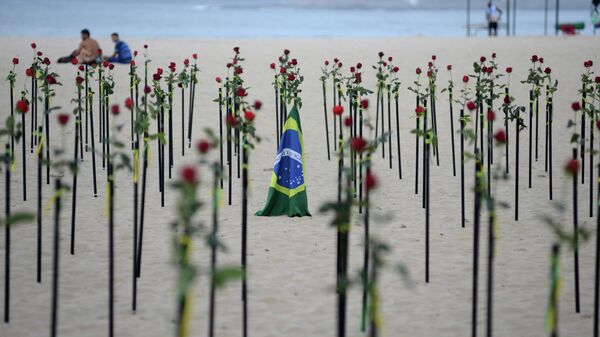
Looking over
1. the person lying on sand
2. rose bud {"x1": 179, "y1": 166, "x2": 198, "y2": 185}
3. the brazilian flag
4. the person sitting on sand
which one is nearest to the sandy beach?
the brazilian flag

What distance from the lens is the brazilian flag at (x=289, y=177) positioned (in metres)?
9.11

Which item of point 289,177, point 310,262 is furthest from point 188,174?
point 289,177

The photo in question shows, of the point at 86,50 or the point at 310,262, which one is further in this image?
the point at 86,50

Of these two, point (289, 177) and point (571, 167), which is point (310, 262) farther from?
point (571, 167)

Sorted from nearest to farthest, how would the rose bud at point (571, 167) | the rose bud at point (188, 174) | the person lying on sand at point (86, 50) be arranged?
the rose bud at point (188, 174), the rose bud at point (571, 167), the person lying on sand at point (86, 50)

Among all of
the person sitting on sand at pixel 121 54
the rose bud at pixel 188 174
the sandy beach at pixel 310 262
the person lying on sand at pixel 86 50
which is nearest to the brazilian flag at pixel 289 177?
the sandy beach at pixel 310 262

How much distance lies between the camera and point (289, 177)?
9266 mm

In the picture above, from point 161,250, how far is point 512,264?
9.65 feet

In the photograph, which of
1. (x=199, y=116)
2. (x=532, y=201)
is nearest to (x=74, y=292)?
(x=532, y=201)

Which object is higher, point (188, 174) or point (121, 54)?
point (121, 54)

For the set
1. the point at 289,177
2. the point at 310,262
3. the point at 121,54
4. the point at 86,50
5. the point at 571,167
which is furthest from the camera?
the point at 121,54

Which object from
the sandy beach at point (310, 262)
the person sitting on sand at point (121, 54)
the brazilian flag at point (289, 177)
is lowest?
the sandy beach at point (310, 262)

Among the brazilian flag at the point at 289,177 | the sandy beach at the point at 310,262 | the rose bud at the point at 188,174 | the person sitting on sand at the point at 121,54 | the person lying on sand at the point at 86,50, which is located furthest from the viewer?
the person sitting on sand at the point at 121,54

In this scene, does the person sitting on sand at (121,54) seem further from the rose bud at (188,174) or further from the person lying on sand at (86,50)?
Result: the rose bud at (188,174)
